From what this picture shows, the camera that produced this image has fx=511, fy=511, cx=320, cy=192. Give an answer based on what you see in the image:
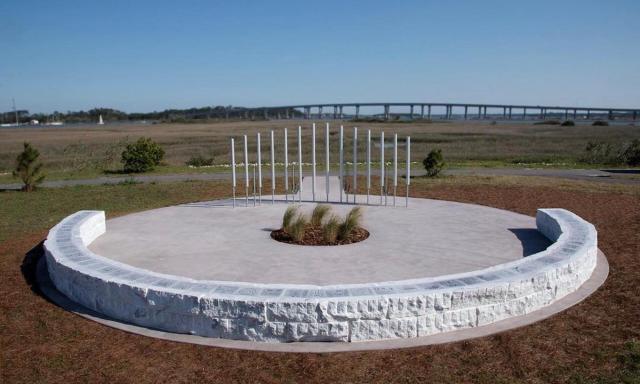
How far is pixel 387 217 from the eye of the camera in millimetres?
12555

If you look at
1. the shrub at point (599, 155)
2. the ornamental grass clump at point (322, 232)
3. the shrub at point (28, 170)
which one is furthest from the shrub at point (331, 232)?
the shrub at point (599, 155)

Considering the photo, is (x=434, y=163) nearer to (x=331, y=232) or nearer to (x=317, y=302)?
(x=331, y=232)

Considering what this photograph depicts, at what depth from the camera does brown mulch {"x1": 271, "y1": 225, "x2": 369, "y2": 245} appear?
10.0m

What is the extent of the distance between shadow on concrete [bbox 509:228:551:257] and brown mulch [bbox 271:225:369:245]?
308 centimetres

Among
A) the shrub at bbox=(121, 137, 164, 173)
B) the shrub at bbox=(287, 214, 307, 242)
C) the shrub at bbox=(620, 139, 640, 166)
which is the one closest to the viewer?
the shrub at bbox=(287, 214, 307, 242)

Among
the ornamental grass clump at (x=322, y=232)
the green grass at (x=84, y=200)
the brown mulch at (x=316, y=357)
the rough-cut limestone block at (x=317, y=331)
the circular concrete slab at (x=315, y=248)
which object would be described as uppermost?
the ornamental grass clump at (x=322, y=232)

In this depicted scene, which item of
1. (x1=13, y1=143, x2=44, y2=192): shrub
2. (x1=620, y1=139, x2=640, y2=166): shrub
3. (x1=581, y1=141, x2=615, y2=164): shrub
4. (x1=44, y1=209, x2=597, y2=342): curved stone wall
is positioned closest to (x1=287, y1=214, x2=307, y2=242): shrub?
(x1=44, y1=209, x2=597, y2=342): curved stone wall

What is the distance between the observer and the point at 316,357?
19.0ft

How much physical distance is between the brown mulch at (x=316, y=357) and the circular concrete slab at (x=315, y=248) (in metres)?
1.84

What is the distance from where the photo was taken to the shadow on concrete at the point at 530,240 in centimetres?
952

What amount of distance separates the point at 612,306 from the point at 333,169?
1977cm

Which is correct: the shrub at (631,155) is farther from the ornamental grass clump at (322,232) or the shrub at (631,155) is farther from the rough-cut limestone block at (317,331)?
the rough-cut limestone block at (317,331)

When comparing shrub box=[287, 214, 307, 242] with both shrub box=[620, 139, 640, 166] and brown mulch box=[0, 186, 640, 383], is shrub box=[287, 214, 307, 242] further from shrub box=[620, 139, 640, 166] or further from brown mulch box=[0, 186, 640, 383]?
shrub box=[620, 139, 640, 166]

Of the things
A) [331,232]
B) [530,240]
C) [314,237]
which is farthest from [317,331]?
[530,240]
